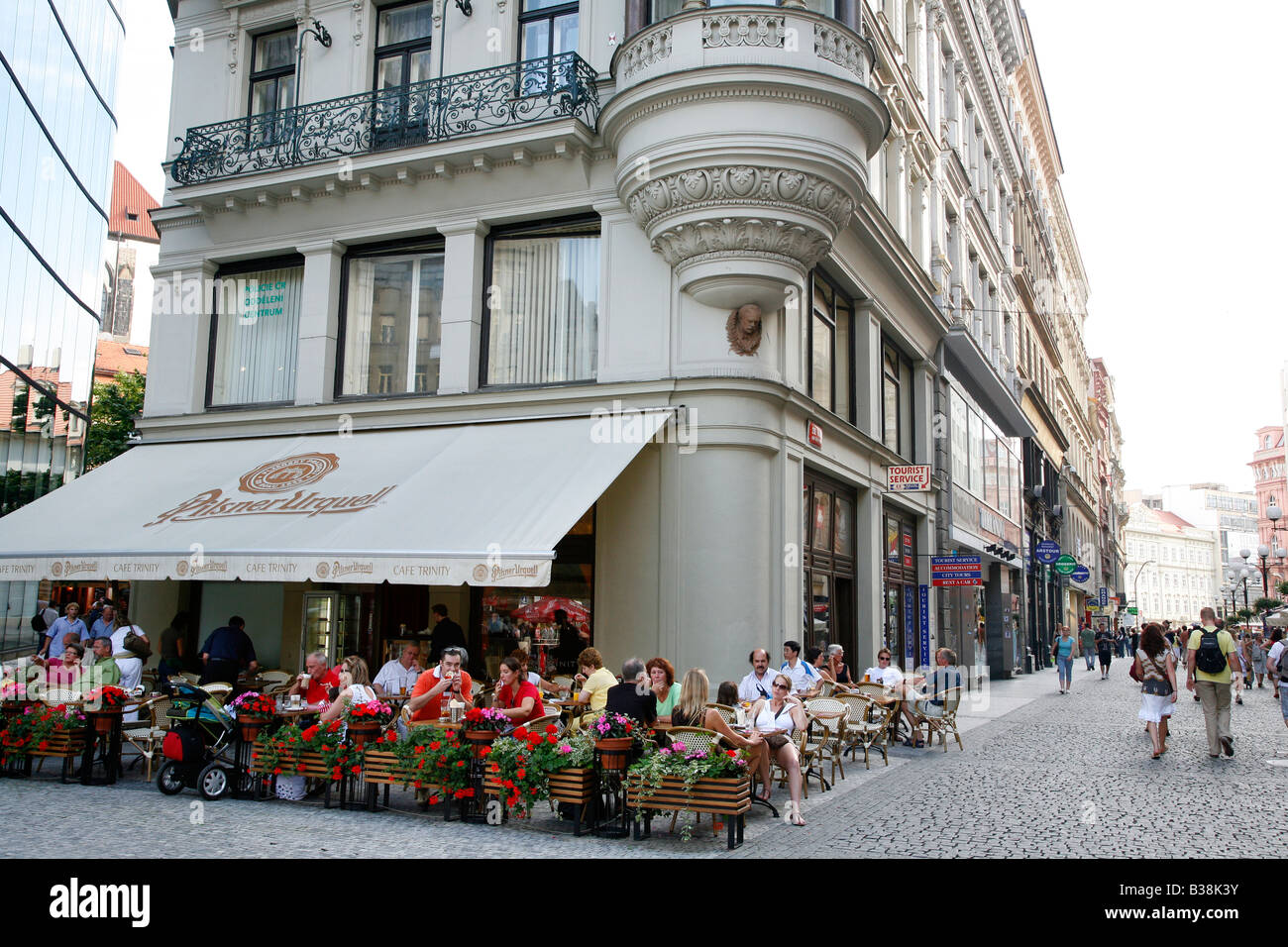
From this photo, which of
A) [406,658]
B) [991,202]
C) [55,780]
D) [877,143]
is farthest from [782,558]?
[991,202]

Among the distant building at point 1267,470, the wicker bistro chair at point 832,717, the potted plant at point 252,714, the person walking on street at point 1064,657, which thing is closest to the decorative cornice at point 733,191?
the wicker bistro chair at point 832,717

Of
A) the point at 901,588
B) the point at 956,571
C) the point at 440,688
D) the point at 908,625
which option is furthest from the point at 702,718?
the point at 908,625

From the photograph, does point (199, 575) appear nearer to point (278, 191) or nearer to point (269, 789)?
point (269, 789)

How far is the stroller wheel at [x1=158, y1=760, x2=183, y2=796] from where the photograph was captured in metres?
10.3

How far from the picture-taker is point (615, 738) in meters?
9.05

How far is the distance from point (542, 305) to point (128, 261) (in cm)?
8373

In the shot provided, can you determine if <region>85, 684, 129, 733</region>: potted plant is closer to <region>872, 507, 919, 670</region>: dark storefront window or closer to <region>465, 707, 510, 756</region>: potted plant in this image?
<region>465, 707, 510, 756</region>: potted plant

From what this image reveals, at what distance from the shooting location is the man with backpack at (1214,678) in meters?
13.8

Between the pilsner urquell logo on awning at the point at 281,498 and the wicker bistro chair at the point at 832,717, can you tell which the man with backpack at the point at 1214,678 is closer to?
the wicker bistro chair at the point at 832,717

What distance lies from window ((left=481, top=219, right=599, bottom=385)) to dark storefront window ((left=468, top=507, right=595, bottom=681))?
2.47 meters

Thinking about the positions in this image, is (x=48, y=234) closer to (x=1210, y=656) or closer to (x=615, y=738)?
(x=615, y=738)

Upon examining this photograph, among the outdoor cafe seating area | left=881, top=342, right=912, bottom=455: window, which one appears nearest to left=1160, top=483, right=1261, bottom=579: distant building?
left=881, top=342, right=912, bottom=455: window

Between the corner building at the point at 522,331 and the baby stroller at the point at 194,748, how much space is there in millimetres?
2277

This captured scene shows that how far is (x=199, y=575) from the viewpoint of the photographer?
13070 millimetres
